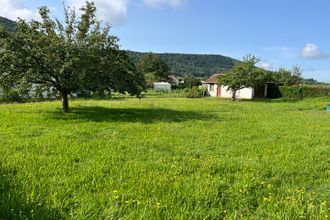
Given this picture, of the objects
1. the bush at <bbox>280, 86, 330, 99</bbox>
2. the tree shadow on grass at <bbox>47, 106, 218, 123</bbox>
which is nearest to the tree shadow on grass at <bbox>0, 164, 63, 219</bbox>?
the tree shadow on grass at <bbox>47, 106, 218, 123</bbox>

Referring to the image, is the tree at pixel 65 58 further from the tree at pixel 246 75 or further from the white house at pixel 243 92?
the white house at pixel 243 92

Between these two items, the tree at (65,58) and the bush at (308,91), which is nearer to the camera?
the tree at (65,58)

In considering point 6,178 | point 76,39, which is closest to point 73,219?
point 6,178

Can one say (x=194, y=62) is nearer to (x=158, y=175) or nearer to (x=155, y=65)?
(x=155, y=65)

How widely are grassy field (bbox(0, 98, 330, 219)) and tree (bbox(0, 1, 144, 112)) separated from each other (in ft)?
13.8

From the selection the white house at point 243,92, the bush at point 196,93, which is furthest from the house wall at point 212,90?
the bush at point 196,93

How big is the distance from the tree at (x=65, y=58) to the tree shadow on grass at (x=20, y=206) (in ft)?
31.7

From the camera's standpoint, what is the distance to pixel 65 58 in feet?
45.5

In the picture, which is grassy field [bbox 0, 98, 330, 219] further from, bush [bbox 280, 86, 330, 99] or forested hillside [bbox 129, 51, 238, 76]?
forested hillside [bbox 129, 51, 238, 76]

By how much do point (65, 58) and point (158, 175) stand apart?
31.9 ft

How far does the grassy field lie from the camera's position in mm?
4121

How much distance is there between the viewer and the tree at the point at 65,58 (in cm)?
1366

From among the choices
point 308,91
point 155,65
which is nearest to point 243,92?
point 308,91

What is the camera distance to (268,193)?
16.5 ft
